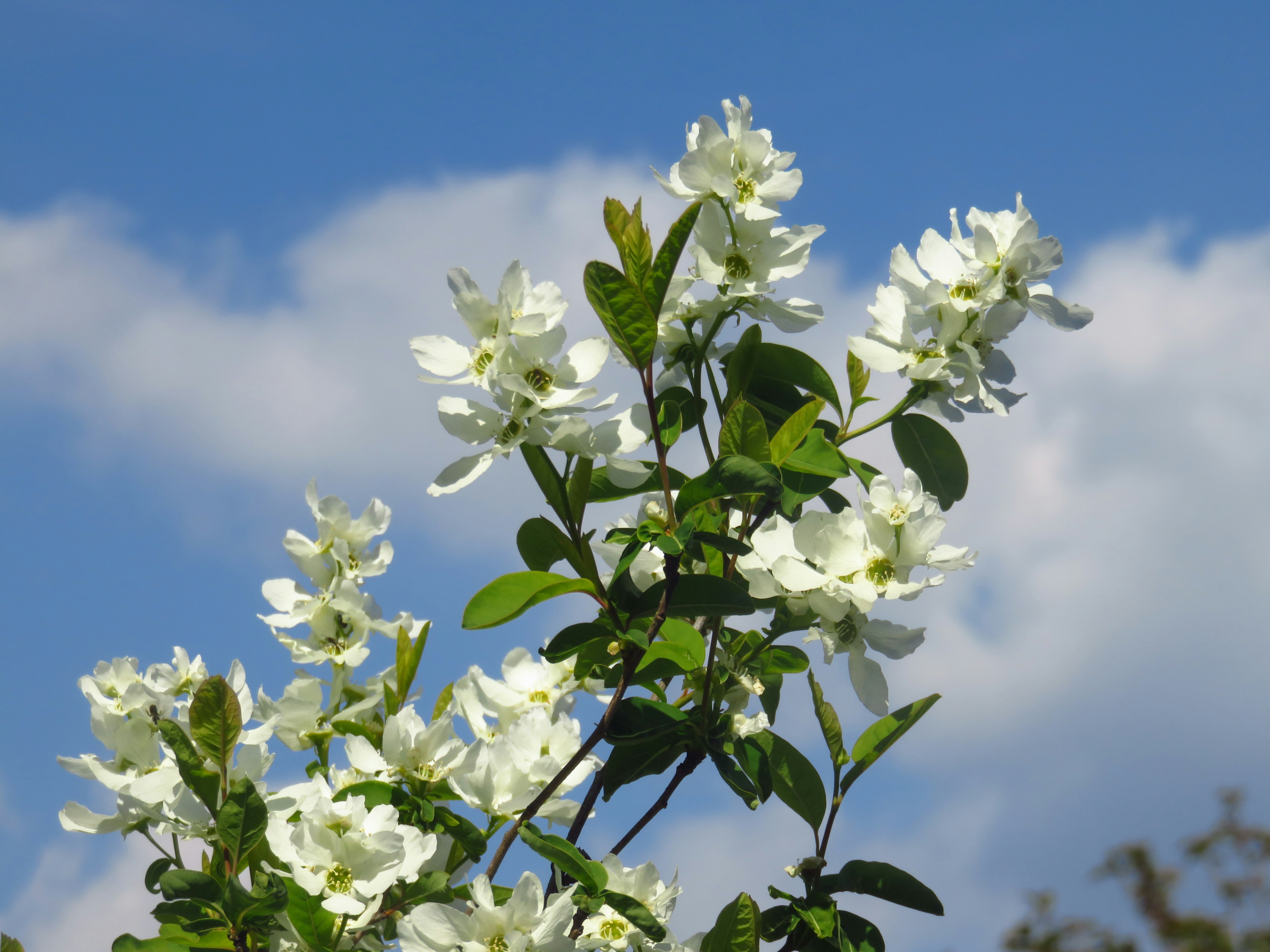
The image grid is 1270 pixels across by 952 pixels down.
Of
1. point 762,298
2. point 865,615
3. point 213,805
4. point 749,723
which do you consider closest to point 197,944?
point 213,805

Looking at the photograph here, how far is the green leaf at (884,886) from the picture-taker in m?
1.50

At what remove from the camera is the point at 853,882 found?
154 cm

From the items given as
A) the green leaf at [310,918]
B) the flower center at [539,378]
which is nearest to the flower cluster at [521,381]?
the flower center at [539,378]

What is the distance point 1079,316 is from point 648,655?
840 mm

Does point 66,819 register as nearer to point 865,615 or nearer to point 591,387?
point 591,387

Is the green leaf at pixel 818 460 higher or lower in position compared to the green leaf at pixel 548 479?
higher

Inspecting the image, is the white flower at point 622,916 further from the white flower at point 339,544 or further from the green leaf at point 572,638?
the white flower at point 339,544

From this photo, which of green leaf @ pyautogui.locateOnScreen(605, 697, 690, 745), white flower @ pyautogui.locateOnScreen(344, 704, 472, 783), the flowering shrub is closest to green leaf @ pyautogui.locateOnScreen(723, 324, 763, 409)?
the flowering shrub

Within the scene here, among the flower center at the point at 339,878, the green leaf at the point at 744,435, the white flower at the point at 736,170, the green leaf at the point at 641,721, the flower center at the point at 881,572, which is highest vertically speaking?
the white flower at the point at 736,170

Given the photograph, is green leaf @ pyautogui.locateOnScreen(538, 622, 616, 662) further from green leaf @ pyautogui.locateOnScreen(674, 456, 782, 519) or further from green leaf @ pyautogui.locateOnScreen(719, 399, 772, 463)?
green leaf @ pyautogui.locateOnScreen(719, 399, 772, 463)

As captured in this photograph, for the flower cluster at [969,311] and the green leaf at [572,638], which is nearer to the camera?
the green leaf at [572,638]

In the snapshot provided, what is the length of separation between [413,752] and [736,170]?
0.99 meters

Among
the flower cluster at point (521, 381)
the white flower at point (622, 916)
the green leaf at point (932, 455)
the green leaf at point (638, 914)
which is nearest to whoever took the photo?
the flower cluster at point (521, 381)

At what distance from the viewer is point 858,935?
1485 millimetres
